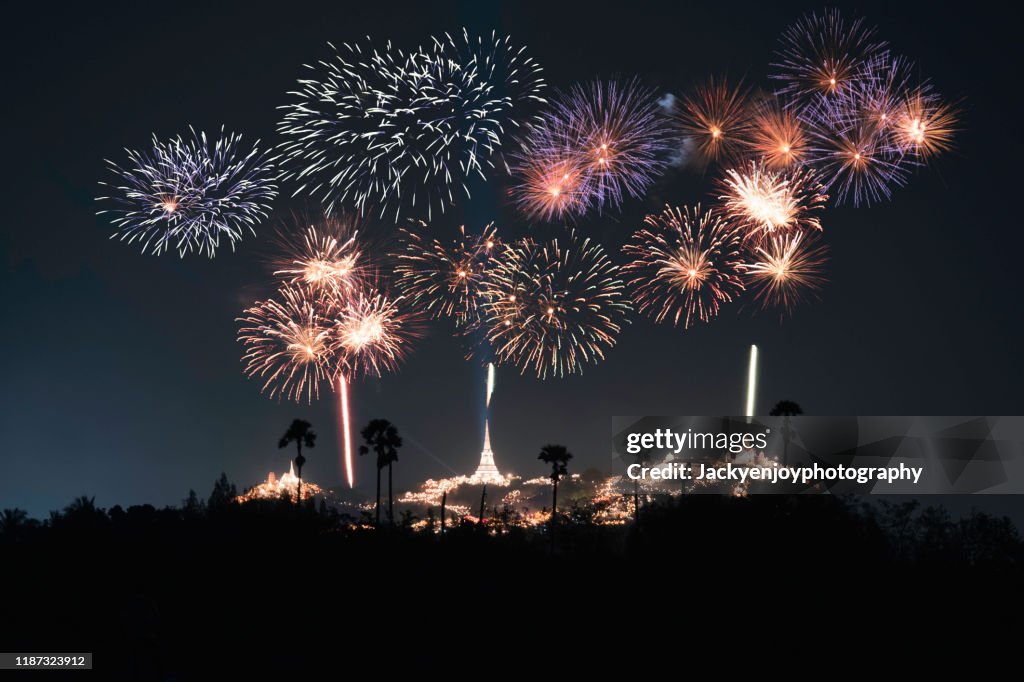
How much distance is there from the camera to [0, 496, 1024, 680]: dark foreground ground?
56531 millimetres

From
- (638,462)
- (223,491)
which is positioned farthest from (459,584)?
(223,491)

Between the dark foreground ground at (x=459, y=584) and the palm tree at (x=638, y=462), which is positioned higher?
the palm tree at (x=638, y=462)

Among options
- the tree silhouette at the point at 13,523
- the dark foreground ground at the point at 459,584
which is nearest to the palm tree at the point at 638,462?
the dark foreground ground at the point at 459,584

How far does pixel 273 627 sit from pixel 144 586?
14014 millimetres

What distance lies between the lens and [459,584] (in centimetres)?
6738

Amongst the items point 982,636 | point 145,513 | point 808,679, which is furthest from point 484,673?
point 145,513

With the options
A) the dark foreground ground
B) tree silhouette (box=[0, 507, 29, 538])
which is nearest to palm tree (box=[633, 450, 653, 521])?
the dark foreground ground

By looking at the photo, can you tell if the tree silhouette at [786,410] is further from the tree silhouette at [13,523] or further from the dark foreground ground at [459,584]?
the tree silhouette at [13,523]

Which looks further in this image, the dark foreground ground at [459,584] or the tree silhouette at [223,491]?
the tree silhouette at [223,491]

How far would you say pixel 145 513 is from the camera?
96.4 metres

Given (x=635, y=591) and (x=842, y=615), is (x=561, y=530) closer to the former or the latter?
(x=635, y=591)

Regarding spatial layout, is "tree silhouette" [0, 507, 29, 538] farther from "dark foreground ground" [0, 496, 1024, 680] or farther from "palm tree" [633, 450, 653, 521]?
"palm tree" [633, 450, 653, 521]

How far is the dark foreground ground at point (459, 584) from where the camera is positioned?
5653 cm

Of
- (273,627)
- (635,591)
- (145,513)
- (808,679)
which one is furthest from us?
(145,513)
